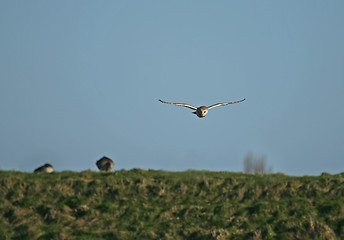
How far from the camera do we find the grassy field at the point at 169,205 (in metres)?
42.7

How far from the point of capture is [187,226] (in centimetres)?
4331

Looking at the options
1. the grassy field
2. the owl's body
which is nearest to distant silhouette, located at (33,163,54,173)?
the grassy field

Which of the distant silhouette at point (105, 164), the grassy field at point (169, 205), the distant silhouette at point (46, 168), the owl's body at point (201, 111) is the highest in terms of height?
the owl's body at point (201, 111)

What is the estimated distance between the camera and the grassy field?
4266cm

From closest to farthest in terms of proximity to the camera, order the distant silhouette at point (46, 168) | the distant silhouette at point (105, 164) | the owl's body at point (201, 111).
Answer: the owl's body at point (201, 111) < the distant silhouette at point (46, 168) < the distant silhouette at point (105, 164)

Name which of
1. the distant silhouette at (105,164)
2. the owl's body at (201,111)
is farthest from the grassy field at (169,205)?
the distant silhouette at (105,164)

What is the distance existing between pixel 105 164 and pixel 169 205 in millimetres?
17107

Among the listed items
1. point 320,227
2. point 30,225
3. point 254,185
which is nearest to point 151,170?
point 254,185

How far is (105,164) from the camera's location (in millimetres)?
62656

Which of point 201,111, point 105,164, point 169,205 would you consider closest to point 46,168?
point 105,164

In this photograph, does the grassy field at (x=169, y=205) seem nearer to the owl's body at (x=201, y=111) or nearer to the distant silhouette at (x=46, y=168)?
the owl's body at (x=201, y=111)

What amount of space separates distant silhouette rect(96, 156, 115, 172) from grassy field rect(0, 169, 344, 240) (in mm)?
10050

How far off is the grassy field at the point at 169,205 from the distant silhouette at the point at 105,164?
1005cm

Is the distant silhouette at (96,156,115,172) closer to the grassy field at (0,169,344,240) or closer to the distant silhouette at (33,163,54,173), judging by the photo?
the distant silhouette at (33,163,54,173)
